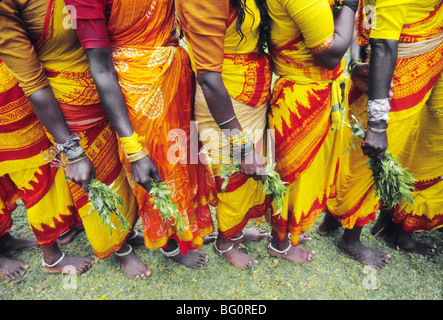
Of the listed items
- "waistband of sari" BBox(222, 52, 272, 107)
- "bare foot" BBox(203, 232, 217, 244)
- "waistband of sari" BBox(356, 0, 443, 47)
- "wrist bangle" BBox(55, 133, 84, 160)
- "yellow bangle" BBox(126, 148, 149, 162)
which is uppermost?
"waistband of sari" BBox(356, 0, 443, 47)

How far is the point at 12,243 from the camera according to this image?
10.3ft

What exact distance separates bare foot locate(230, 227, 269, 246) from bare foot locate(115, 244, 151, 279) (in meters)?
0.84

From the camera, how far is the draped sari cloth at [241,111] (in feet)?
6.53

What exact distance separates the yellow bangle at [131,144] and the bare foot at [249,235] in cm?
145

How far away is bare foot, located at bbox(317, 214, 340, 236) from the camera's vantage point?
10.5 feet

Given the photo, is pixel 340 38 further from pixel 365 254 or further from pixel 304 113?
pixel 365 254

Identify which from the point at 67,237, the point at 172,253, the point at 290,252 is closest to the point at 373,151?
the point at 290,252

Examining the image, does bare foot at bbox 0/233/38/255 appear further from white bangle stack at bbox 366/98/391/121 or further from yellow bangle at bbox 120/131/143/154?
white bangle stack at bbox 366/98/391/121

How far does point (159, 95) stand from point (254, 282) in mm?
1733

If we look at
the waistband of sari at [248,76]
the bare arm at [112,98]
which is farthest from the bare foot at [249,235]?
the waistband of sari at [248,76]

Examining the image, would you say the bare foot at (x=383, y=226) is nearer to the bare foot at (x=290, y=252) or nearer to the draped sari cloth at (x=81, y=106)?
the bare foot at (x=290, y=252)

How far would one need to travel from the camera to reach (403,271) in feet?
9.24

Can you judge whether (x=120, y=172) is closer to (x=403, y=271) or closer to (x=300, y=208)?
(x=300, y=208)

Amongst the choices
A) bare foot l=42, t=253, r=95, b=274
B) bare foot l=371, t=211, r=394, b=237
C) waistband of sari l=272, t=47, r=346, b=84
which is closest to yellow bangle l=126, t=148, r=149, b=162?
waistband of sari l=272, t=47, r=346, b=84
